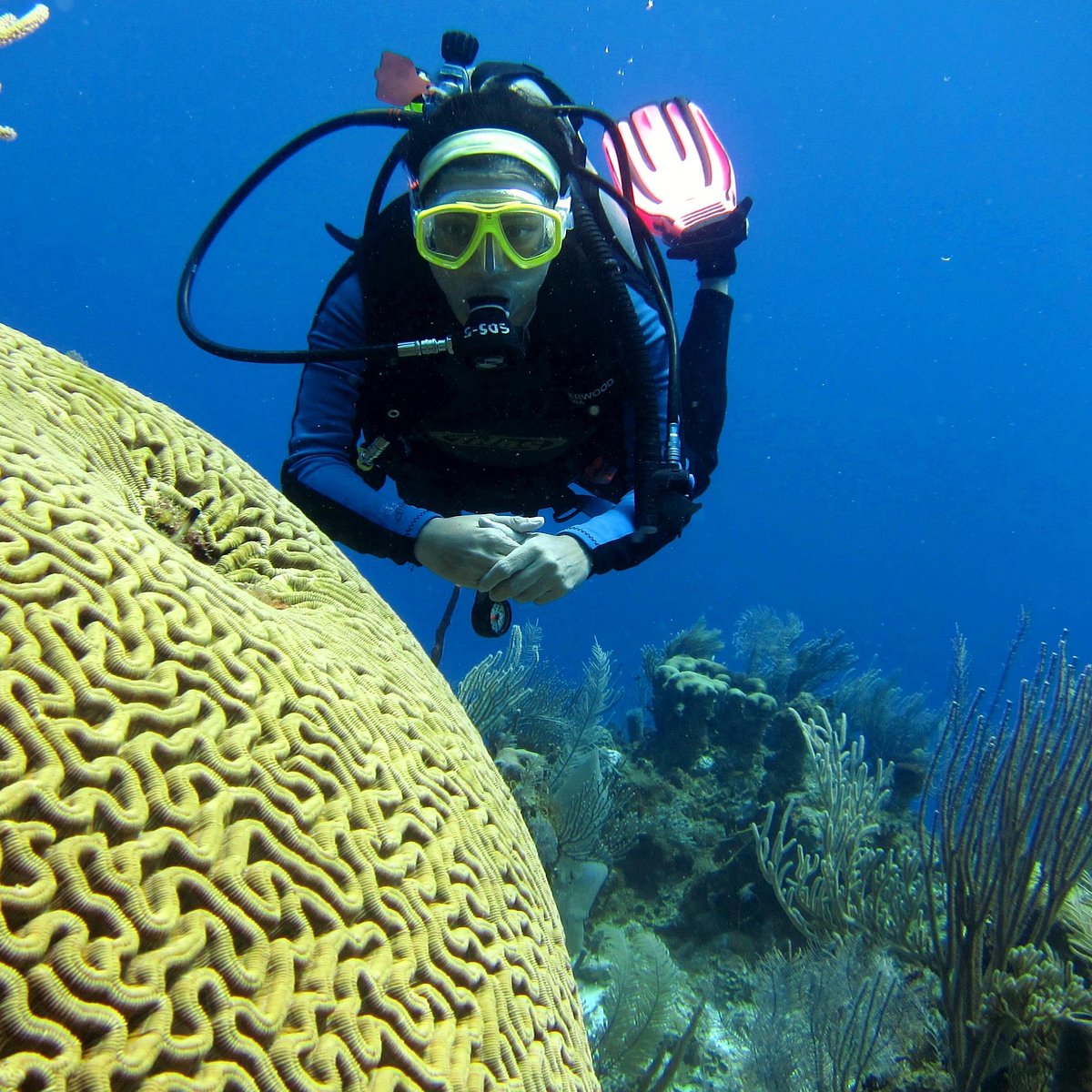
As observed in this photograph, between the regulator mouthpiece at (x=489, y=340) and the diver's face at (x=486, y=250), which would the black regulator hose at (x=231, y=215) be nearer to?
the regulator mouthpiece at (x=489, y=340)

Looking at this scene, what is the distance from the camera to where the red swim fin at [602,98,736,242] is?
4.52 m

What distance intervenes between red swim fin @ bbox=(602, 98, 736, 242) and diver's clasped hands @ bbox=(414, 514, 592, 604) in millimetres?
2372

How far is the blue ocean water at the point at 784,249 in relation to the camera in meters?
60.3

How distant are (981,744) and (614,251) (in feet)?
10.6

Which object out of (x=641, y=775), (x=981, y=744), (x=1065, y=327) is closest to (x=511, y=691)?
(x=641, y=775)

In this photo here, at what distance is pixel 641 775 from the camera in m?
7.40

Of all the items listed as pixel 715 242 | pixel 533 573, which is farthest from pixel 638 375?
pixel 715 242

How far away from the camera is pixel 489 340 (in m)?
3.47

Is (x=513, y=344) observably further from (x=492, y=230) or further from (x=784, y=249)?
(x=784, y=249)

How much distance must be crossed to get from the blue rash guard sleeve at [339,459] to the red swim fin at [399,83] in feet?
4.10

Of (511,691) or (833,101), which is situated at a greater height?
(833,101)


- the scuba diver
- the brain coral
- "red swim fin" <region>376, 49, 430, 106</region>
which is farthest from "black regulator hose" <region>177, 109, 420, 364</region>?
the brain coral

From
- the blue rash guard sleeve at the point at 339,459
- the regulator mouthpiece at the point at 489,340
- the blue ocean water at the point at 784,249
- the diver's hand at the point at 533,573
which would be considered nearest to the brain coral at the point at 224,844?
the diver's hand at the point at 533,573

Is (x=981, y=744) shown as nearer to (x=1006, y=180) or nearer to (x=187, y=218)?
(x=1006, y=180)
